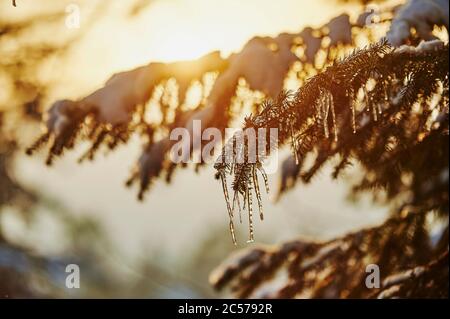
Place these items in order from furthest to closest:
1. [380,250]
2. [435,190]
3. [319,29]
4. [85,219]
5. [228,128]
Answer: [85,219] → [435,190] → [380,250] → [319,29] → [228,128]

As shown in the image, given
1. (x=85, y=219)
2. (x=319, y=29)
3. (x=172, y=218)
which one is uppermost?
(x=172, y=218)

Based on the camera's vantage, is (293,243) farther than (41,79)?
No

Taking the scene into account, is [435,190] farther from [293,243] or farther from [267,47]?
[267,47]

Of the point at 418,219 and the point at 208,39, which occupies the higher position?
the point at 208,39

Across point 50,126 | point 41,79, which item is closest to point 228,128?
point 50,126

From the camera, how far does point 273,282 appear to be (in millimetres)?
4020

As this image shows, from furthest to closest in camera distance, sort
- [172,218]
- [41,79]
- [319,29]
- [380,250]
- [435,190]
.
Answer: [172,218]
[41,79]
[435,190]
[380,250]
[319,29]

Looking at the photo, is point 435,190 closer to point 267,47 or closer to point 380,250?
point 380,250

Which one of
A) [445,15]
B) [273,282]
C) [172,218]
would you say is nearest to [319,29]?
[445,15]

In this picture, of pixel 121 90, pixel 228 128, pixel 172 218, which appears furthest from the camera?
pixel 172 218

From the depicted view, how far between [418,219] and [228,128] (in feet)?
4.19

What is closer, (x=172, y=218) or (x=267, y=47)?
(x=267, y=47)

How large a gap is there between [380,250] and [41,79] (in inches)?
158

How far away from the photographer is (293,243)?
403cm
